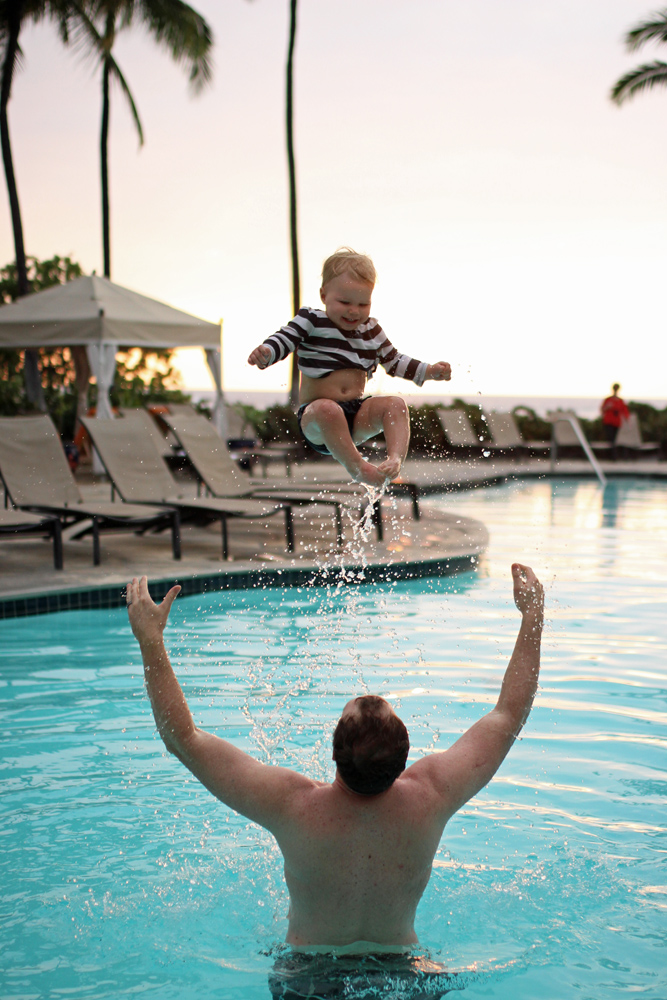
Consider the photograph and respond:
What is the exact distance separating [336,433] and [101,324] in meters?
9.76

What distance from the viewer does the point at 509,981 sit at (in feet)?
10.1

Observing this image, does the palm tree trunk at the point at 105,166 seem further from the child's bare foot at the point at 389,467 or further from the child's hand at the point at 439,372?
the child's bare foot at the point at 389,467

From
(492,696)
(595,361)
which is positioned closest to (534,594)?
(492,696)

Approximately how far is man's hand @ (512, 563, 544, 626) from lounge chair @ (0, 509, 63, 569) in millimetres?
5574

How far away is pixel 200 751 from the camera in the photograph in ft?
7.62

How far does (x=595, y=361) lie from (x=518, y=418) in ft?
36.9

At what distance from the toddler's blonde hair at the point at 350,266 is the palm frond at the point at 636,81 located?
21.6 meters

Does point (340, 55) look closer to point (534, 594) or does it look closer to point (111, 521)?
point (111, 521)

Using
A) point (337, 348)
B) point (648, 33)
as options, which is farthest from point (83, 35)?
point (337, 348)

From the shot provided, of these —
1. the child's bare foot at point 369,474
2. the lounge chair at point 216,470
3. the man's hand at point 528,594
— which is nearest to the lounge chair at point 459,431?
the lounge chair at point 216,470

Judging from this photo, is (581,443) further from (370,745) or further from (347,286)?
(370,745)

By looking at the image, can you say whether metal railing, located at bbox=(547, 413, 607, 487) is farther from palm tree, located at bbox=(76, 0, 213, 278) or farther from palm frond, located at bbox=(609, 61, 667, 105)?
palm tree, located at bbox=(76, 0, 213, 278)

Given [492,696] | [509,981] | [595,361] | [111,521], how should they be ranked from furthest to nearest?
[595,361], [111,521], [492,696], [509,981]

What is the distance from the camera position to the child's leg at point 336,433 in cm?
381
